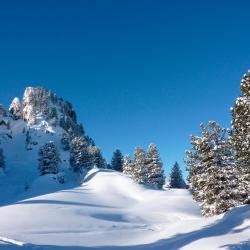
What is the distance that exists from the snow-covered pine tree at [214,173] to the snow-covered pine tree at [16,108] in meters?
118

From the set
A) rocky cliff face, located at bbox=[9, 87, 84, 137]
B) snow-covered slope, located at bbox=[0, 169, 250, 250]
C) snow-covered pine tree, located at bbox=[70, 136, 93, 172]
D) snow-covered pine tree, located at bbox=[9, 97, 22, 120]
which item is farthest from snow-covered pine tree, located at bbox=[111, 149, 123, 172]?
snow-covered pine tree, located at bbox=[9, 97, 22, 120]

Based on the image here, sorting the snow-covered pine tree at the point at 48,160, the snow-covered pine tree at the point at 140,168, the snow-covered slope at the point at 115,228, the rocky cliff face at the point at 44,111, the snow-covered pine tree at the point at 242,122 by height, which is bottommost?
the snow-covered slope at the point at 115,228

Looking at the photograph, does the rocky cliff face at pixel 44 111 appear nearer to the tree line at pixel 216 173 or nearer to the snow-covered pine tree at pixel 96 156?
the snow-covered pine tree at pixel 96 156

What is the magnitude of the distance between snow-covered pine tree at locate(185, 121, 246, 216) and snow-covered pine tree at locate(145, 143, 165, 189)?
3028 centimetres

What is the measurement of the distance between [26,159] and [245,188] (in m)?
84.4

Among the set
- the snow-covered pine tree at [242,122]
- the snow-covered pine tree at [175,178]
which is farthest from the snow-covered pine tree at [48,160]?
the snow-covered pine tree at [242,122]

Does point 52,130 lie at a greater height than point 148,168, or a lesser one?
greater

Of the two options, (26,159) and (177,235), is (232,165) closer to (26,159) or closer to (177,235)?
(177,235)

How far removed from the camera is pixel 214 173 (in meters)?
30.7

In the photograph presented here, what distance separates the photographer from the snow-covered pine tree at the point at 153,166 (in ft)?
211

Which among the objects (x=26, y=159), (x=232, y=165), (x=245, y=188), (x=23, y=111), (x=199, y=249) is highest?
(x=23, y=111)

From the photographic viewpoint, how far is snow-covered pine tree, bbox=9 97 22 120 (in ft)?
464

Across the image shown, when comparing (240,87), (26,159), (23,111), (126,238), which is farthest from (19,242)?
(23,111)

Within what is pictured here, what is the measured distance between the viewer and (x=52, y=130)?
12312cm
